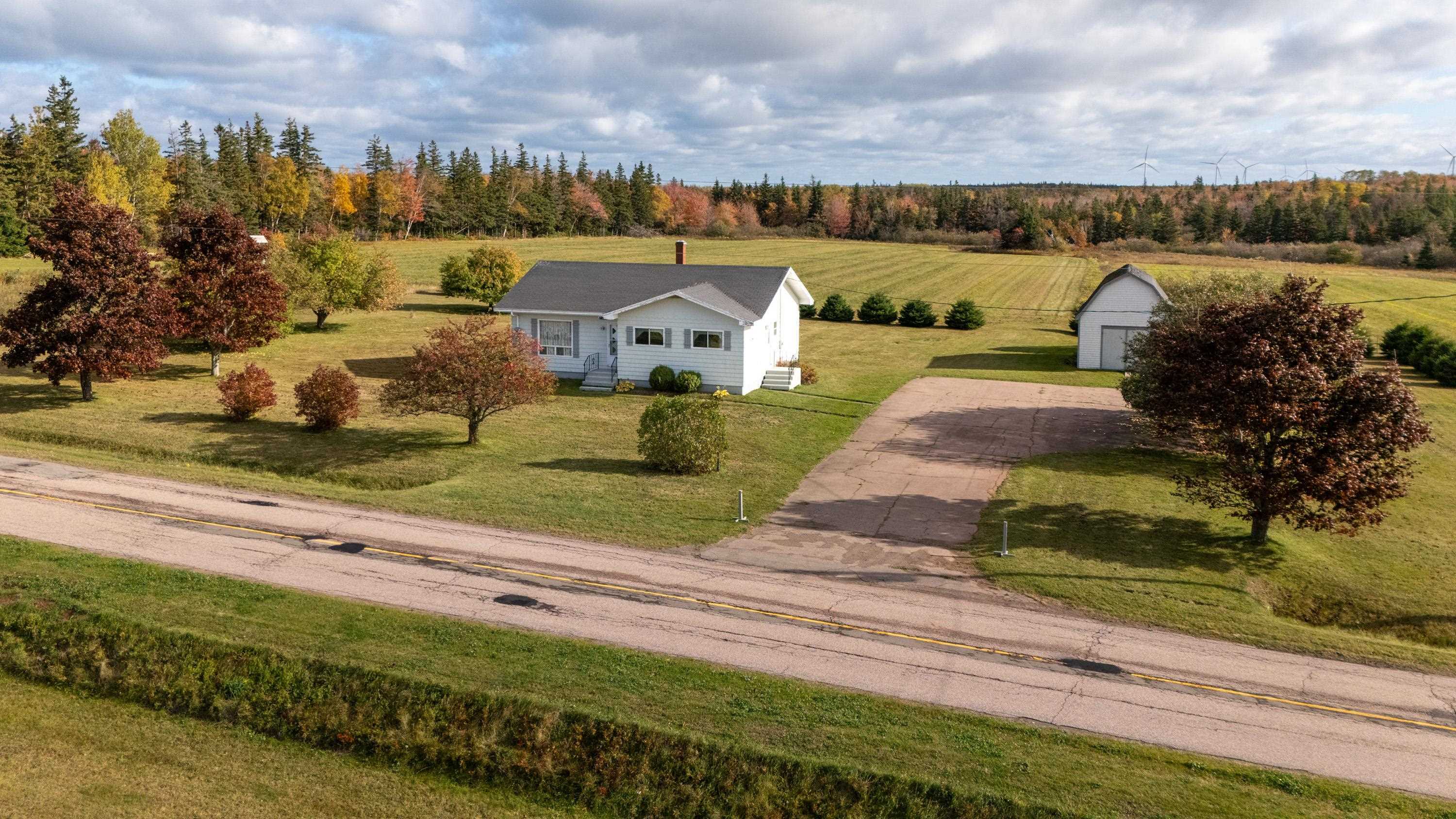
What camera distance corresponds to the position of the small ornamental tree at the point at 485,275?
5834 cm

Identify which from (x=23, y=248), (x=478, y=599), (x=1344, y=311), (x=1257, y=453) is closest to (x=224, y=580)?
(x=478, y=599)

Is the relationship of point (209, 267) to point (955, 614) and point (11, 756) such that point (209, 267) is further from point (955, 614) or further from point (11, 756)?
point (955, 614)

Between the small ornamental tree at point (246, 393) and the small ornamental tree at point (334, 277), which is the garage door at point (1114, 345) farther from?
the small ornamental tree at point (334, 277)

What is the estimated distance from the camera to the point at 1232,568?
20344 millimetres

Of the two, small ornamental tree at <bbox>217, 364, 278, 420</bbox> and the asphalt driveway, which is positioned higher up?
small ornamental tree at <bbox>217, 364, 278, 420</bbox>

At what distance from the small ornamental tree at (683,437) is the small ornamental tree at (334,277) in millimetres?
26414

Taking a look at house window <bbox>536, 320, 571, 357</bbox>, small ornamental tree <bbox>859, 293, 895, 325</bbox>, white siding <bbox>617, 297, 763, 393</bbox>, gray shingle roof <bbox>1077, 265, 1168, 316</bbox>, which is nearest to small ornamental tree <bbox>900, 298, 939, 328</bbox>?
small ornamental tree <bbox>859, 293, 895, 325</bbox>

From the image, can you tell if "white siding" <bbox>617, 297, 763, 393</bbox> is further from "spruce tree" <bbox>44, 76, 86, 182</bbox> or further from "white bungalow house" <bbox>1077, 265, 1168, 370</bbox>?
"spruce tree" <bbox>44, 76, 86, 182</bbox>

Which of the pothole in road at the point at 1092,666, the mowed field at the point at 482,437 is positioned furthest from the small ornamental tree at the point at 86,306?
the pothole in road at the point at 1092,666

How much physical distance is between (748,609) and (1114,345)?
34.5 m

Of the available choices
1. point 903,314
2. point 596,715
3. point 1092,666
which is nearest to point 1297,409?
point 1092,666

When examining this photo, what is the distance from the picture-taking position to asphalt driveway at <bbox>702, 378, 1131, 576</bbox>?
69.5 ft

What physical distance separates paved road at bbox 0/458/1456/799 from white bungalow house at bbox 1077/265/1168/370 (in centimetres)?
3100

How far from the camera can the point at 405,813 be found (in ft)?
39.3
